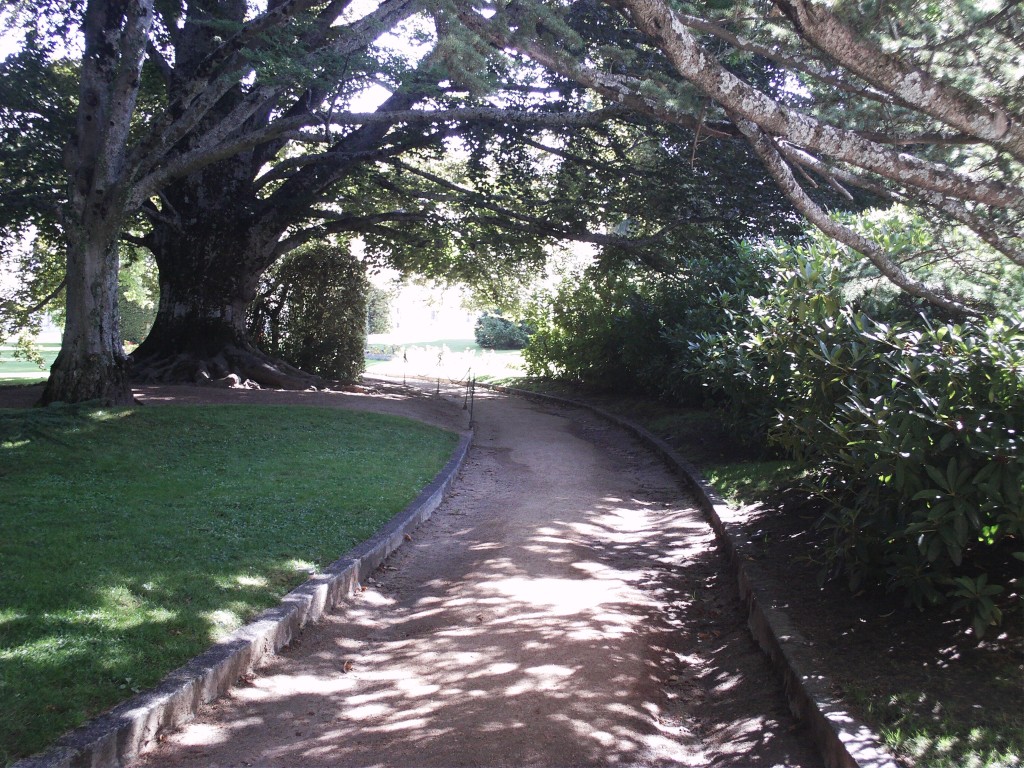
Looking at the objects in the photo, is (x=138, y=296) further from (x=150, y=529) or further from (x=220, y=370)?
(x=150, y=529)

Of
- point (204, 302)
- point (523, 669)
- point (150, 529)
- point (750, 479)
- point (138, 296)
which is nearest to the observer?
point (523, 669)

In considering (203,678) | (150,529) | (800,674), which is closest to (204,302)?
(150,529)

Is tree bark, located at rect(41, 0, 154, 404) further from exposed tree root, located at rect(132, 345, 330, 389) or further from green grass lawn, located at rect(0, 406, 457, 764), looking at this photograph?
exposed tree root, located at rect(132, 345, 330, 389)

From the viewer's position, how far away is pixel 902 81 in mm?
4895

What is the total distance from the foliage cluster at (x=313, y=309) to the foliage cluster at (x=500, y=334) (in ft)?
77.9

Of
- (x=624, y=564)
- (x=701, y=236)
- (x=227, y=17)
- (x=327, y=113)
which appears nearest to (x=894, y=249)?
(x=624, y=564)

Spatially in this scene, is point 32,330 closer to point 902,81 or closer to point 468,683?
point 468,683

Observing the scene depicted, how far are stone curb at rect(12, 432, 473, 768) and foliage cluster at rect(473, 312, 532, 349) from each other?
4008 centimetres

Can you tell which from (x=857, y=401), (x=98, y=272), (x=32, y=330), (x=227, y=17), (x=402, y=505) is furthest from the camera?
(x=32, y=330)

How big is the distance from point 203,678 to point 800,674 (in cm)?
319

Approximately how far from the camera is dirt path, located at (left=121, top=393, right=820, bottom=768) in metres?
4.00

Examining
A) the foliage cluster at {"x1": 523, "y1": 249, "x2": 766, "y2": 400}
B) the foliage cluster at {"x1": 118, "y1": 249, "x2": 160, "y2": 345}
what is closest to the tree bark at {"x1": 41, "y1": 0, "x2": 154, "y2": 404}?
the foliage cluster at {"x1": 523, "y1": 249, "x2": 766, "y2": 400}

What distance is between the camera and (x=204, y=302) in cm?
1706

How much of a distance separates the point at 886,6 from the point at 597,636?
4931 mm
